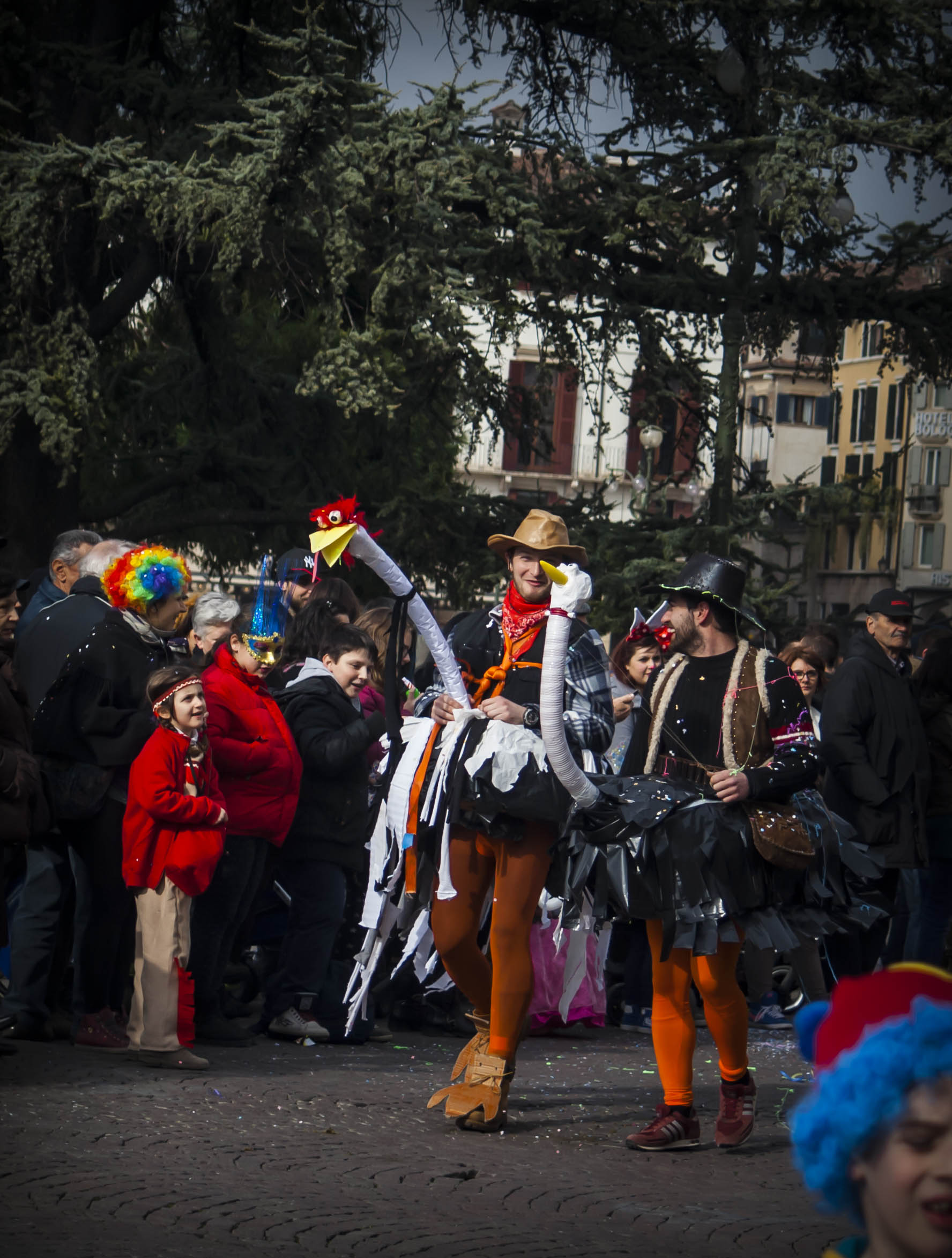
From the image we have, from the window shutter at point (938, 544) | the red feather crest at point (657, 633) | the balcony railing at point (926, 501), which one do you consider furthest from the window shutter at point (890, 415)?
the red feather crest at point (657, 633)

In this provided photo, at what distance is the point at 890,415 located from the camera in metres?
68.9

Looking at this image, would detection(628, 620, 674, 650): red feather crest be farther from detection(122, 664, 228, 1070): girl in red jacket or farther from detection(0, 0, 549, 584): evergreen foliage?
detection(0, 0, 549, 584): evergreen foliage

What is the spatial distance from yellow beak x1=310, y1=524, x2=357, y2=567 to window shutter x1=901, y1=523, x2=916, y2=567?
63495 mm

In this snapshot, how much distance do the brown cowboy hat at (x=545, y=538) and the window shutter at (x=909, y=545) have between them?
62.8 meters

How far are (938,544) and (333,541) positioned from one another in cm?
6423

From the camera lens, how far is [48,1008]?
770cm

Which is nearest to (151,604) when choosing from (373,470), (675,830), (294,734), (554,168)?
(294,734)

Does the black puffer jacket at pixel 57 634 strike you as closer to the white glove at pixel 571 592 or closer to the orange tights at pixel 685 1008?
the white glove at pixel 571 592

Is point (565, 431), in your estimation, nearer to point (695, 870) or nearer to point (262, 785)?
point (262, 785)

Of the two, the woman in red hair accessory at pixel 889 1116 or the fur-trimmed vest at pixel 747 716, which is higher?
the fur-trimmed vest at pixel 747 716

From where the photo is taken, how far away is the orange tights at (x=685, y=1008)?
237 inches

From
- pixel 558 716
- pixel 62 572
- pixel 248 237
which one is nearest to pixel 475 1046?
pixel 558 716

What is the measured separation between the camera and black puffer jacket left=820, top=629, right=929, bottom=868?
9.30 metres

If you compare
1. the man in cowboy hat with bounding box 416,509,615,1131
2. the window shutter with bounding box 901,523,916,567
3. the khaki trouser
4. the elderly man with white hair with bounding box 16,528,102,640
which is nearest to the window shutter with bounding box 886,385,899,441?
the window shutter with bounding box 901,523,916,567
